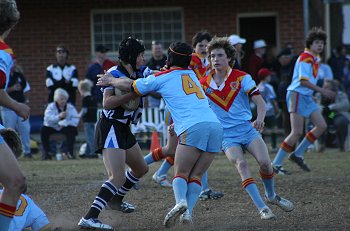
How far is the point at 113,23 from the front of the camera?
20734mm

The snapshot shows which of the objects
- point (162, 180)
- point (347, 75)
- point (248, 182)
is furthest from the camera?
point (347, 75)

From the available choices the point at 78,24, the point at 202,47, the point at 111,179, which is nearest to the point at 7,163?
the point at 111,179

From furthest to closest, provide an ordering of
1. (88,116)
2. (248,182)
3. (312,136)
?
(88,116)
(312,136)
(248,182)

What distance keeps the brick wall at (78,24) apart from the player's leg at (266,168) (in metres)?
11.8

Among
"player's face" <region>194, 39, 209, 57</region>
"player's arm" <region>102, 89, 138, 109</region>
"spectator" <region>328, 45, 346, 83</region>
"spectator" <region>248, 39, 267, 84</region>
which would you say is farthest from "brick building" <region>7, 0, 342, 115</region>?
"player's arm" <region>102, 89, 138, 109</region>

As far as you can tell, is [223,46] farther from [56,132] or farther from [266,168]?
[56,132]

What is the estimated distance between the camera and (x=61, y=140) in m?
17.0

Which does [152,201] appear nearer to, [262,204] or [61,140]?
[262,204]

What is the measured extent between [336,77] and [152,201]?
36.7ft

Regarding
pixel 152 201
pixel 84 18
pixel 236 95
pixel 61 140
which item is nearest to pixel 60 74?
pixel 61 140

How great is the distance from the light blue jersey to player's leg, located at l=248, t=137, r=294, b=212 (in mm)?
1060

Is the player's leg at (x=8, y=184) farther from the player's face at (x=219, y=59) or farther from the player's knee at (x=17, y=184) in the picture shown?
the player's face at (x=219, y=59)

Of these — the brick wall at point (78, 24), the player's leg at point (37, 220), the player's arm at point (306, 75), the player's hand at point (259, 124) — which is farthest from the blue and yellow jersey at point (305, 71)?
the brick wall at point (78, 24)

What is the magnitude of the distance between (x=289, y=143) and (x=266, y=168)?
4093mm
